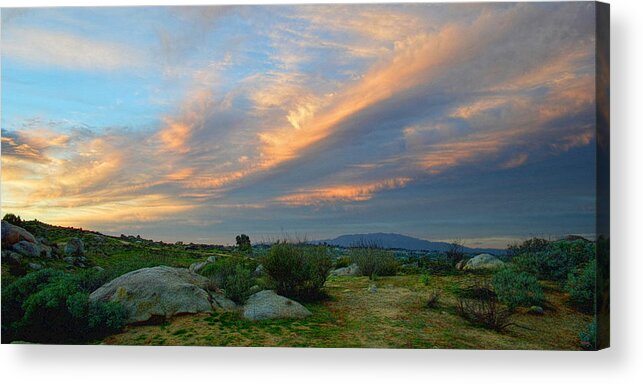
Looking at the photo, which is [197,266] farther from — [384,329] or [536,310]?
[536,310]

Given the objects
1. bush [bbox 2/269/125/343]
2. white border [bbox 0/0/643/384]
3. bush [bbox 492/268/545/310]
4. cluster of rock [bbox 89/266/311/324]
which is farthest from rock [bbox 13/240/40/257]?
bush [bbox 492/268/545/310]

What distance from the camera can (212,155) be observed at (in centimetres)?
924

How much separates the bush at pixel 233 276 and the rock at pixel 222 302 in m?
0.07

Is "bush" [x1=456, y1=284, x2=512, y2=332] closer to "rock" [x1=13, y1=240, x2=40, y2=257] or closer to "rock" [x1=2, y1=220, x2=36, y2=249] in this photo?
"rock" [x1=13, y1=240, x2=40, y2=257]

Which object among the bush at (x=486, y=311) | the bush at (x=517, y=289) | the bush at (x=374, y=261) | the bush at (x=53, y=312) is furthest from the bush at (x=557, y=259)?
the bush at (x=53, y=312)

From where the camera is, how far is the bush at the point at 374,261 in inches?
364

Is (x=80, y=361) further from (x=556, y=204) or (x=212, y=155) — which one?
(x=556, y=204)

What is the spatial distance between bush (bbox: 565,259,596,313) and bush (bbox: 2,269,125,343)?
21.5 ft

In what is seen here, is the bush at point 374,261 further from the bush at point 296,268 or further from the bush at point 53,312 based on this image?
the bush at point 53,312

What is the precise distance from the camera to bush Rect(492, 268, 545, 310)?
852cm

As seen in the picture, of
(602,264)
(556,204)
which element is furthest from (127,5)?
(602,264)

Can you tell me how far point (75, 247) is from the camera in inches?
364

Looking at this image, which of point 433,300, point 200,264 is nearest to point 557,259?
point 433,300

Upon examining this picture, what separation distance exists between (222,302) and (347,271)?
6.96 feet
